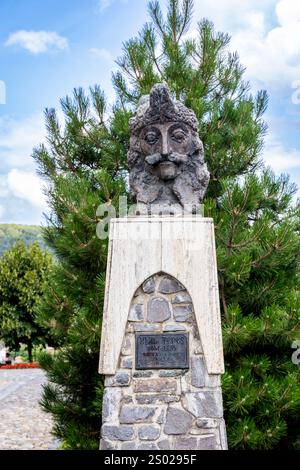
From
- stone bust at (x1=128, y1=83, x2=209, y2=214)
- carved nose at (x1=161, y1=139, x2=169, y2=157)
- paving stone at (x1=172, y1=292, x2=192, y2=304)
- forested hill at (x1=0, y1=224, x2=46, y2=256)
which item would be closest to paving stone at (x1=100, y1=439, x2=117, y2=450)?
paving stone at (x1=172, y1=292, x2=192, y2=304)

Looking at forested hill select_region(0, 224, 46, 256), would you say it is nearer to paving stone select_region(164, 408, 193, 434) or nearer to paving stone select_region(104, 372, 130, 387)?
paving stone select_region(104, 372, 130, 387)

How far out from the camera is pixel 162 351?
13.0 ft

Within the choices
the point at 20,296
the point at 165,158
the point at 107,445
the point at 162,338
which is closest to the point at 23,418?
the point at 107,445

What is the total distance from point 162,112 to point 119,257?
4.12ft

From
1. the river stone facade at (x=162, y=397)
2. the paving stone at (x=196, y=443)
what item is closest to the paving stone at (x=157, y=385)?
the river stone facade at (x=162, y=397)

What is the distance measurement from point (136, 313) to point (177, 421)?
86 cm

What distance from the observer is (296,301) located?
204 inches

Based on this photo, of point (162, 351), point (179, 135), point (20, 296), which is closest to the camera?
point (162, 351)

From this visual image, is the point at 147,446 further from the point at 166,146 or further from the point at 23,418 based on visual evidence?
the point at 23,418

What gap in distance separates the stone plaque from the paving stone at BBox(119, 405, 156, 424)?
0.31 metres

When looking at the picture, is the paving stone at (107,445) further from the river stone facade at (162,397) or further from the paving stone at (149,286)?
the paving stone at (149,286)

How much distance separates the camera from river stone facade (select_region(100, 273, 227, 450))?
3.88 metres
